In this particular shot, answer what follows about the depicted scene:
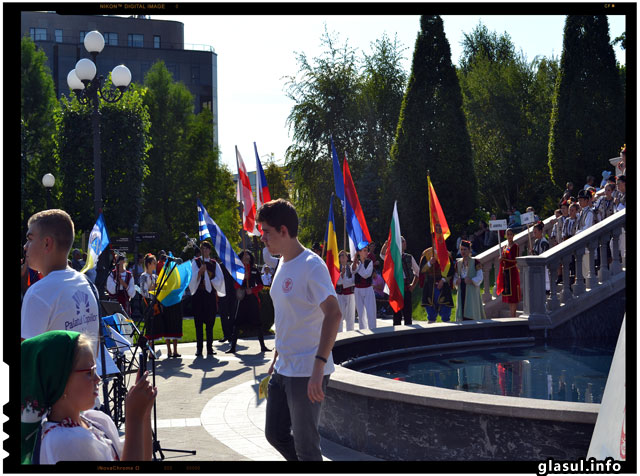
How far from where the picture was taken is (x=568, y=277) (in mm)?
12195

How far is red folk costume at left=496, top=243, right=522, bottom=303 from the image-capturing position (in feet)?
47.6

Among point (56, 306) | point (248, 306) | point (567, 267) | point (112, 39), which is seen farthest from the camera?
point (112, 39)

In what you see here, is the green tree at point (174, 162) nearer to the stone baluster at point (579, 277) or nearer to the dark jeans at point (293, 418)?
the stone baluster at point (579, 277)

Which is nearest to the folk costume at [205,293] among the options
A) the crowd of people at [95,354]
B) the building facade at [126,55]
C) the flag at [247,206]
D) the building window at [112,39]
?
the flag at [247,206]

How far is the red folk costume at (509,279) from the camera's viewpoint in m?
14.5

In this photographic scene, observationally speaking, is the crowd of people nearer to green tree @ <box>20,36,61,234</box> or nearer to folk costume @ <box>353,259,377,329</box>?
folk costume @ <box>353,259,377,329</box>

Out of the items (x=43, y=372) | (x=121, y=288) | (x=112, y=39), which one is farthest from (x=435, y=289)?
(x=112, y=39)

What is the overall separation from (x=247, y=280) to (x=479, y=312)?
14.6ft

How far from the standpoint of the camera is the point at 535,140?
120 ft

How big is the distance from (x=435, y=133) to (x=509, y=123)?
1617cm

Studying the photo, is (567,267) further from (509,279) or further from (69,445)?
(69,445)

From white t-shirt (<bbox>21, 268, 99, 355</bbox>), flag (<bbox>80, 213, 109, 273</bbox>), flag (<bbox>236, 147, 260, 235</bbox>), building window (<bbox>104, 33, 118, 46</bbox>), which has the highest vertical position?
building window (<bbox>104, 33, 118, 46</bbox>)

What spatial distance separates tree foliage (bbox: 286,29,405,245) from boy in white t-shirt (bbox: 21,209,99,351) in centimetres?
2772

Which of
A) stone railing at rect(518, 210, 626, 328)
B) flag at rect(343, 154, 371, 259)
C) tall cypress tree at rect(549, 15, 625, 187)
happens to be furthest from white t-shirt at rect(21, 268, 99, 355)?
tall cypress tree at rect(549, 15, 625, 187)
